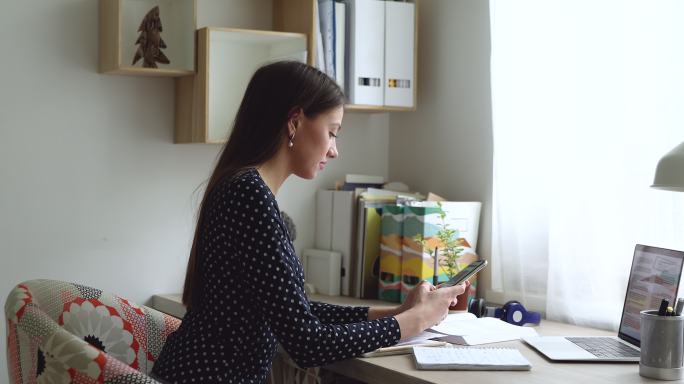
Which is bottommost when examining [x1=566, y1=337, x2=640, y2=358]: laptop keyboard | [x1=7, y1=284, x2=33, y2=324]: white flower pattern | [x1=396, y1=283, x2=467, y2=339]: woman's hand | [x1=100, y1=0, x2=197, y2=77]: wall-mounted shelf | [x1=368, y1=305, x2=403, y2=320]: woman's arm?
[x1=566, y1=337, x2=640, y2=358]: laptop keyboard

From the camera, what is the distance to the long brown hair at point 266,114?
5.69ft

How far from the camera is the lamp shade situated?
4.99 ft

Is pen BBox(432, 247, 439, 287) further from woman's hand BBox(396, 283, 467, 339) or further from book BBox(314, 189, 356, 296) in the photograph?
woman's hand BBox(396, 283, 467, 339)

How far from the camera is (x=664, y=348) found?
1653mm

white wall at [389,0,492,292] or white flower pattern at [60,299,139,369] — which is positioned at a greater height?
white wall at [389,0,492,292]

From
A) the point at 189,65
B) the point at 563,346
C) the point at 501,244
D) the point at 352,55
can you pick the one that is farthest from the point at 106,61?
the point at 563,346

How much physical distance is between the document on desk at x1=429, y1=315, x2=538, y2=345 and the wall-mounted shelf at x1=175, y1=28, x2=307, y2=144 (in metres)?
0.87

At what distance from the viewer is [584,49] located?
225 centimetres

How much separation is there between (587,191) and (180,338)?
3.81 ft

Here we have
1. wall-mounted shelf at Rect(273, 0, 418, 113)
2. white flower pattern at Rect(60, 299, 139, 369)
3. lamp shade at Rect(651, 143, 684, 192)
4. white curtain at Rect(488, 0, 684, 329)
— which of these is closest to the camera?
lamp shade at Rect(651, 143, 684, 192)

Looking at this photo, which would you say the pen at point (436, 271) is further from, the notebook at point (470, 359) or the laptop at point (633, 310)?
the notebook at point (470, 359)

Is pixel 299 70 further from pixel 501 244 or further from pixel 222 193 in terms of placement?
pixel 501 244

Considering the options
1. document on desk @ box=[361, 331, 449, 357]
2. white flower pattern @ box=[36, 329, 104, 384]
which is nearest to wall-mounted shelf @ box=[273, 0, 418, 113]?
document on desk @ box=[361, 331, 449, 357]

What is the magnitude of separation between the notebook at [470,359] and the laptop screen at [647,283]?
29 cm
